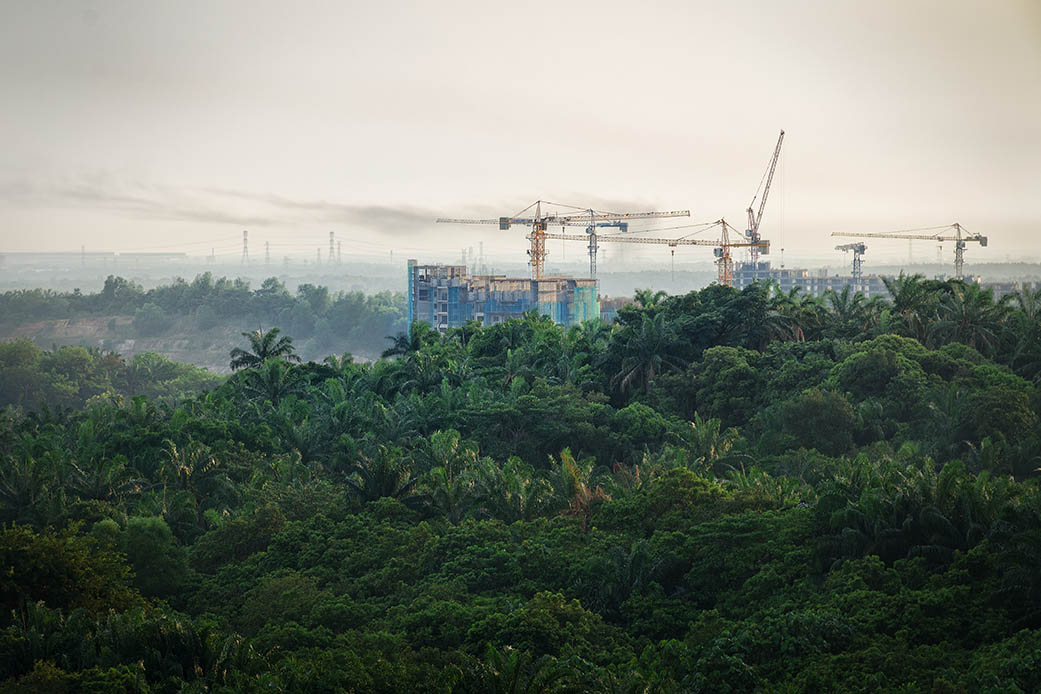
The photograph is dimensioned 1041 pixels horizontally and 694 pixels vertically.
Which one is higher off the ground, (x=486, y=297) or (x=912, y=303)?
(x=912, y=303)

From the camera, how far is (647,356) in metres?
41.3

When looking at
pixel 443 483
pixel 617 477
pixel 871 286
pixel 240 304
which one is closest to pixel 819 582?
pixel 443 483

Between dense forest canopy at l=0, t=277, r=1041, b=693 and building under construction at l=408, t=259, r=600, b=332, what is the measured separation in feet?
180

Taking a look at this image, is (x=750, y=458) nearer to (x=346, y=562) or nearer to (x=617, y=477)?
(x=617, y=477)

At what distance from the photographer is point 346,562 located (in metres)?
22.7

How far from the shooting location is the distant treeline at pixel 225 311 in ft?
443

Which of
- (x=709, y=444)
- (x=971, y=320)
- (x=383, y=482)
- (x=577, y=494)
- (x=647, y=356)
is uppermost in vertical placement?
A: (x=971, y=320)

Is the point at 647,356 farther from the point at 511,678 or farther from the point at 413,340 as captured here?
the point at 511,678

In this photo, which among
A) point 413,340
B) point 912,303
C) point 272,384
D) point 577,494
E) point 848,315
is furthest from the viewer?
point 413,340

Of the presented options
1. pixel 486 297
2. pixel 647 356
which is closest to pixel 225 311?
pixel 486 297

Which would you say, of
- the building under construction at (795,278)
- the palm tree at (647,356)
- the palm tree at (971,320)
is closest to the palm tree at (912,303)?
A: the palm tree at (971,320)

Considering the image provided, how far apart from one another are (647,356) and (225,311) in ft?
345

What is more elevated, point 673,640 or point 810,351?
point 810,351

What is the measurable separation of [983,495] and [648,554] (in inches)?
261
